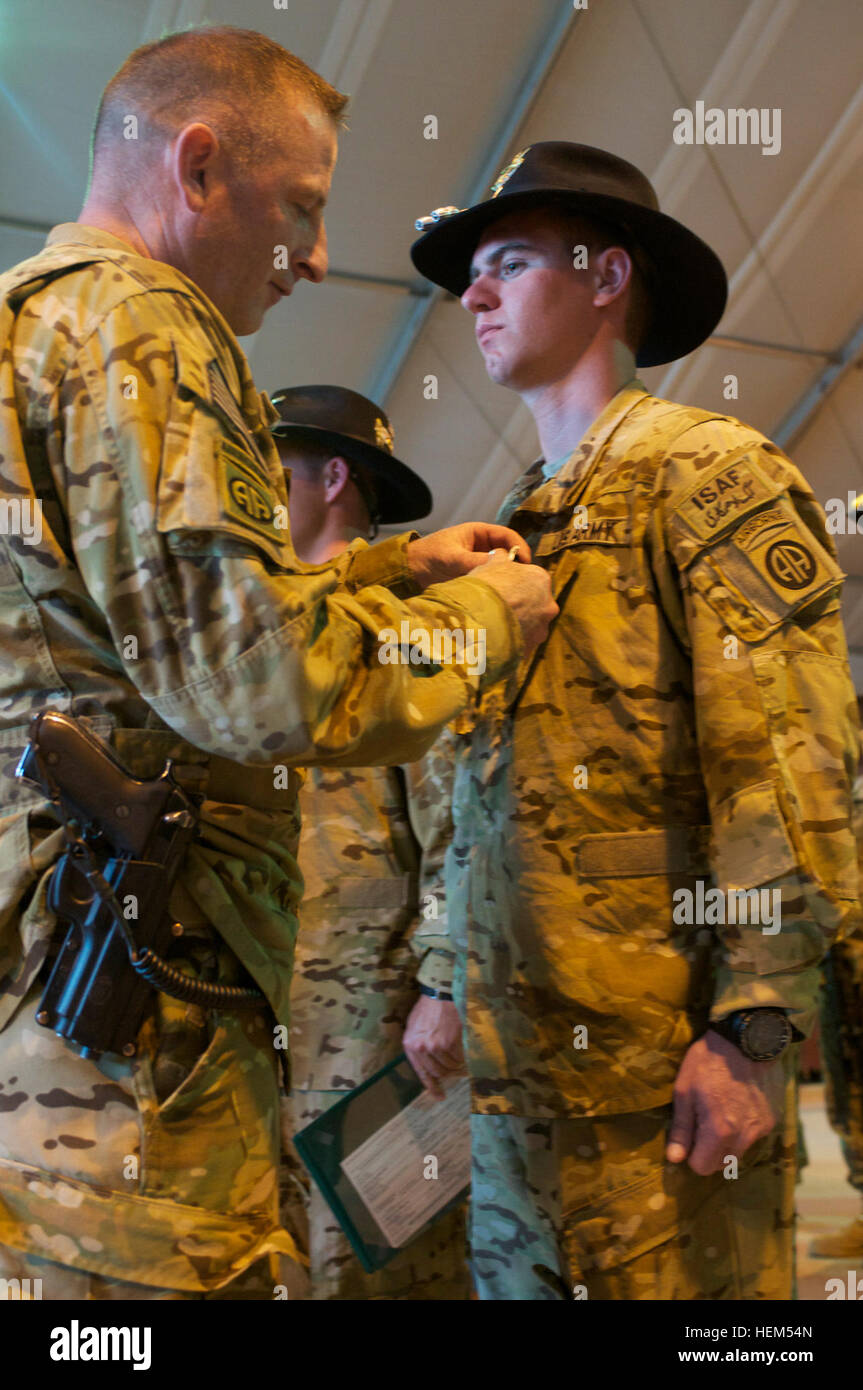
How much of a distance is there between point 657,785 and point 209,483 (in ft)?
2.54

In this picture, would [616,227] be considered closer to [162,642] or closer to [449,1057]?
[162,642]

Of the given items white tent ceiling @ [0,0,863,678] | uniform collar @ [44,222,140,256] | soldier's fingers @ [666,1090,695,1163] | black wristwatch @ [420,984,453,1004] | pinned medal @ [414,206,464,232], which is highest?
white tent ceiling @ [0,0,863,678]

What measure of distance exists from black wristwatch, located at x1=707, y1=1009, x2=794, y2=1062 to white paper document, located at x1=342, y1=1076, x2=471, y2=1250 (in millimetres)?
479

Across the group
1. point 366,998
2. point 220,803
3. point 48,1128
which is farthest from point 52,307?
point 366,998

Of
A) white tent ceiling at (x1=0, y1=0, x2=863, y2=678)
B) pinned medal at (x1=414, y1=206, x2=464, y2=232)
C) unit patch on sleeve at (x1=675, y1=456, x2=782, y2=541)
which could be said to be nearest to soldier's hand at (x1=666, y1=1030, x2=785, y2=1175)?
unit patch on sleeve at (x1=675, y1=456, x2=782, y2=541)

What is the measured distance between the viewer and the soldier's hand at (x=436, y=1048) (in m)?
1.80

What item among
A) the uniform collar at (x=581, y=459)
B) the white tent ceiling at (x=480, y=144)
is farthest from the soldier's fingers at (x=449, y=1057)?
the white tent ceiling at (x=480, y=144)

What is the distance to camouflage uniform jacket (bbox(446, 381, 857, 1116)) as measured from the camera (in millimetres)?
1415

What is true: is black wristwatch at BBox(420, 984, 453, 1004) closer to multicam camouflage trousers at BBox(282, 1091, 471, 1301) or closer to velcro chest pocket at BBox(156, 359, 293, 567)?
multicam camouflage trousers at BBox(282, 1091, 471, 1301)

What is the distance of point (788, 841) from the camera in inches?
54.4

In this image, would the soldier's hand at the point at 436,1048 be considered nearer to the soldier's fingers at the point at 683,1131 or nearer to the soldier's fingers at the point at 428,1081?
the soldier's fingers at the point at 428,1081

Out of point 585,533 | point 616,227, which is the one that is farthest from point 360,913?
point 616,227

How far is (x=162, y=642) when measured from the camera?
100 centimetres
